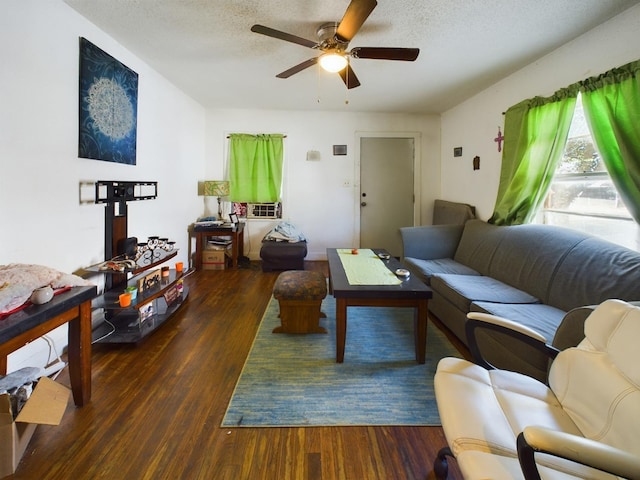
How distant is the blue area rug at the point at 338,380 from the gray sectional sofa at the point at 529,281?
0.41m

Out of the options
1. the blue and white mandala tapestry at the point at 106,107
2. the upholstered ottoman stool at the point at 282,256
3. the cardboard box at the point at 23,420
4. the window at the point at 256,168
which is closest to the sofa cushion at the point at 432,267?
the upholstered ottoman stool at the point at 282,256

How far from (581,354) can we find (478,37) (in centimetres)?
245

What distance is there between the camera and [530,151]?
9.28 ft

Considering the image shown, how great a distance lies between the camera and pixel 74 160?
88.5 inches

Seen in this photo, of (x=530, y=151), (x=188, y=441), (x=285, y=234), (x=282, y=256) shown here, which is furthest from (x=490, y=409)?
(x=285, y=234)

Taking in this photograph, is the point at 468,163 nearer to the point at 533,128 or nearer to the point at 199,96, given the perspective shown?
the point at 533,128

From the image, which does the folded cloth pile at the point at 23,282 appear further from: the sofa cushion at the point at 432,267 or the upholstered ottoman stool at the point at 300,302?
the sofa cushion at the point at 432,267

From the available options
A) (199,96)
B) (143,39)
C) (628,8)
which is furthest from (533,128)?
(199,96)

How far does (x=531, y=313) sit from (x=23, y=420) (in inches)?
103

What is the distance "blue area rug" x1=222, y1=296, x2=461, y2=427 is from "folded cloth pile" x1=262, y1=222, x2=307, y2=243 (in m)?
2.03

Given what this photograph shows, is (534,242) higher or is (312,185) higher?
(312,185)

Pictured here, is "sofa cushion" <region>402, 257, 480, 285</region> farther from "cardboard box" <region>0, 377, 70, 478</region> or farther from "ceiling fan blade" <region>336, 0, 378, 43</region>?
"cardboard box" <region>0, 377, 70, 478</region>

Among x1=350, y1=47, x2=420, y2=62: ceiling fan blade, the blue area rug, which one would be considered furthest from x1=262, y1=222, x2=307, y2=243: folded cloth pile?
x1=350, y1=47, x2=420, y2=62: ceiling fan blade

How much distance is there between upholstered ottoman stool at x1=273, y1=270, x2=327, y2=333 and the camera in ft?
8.00
